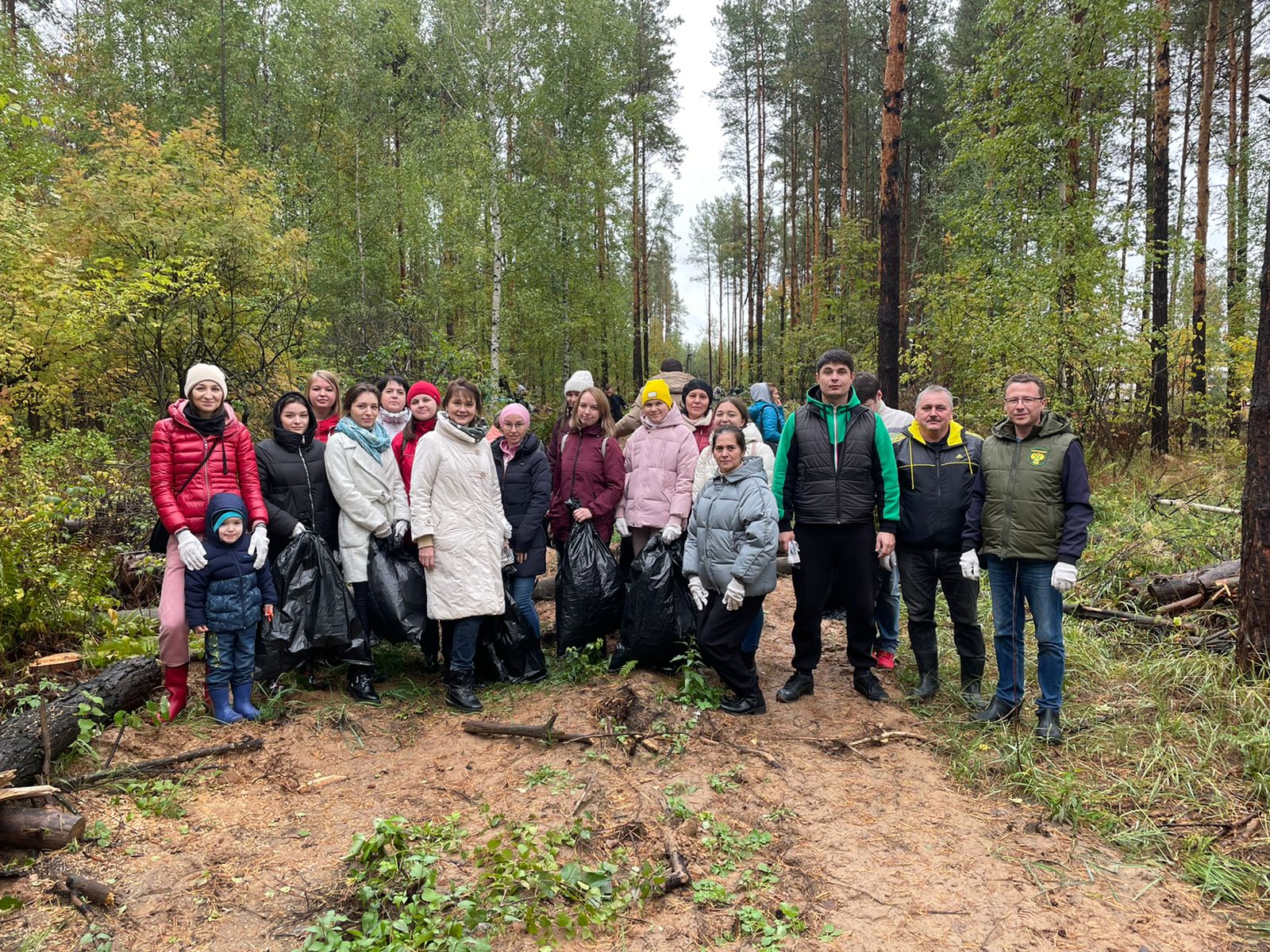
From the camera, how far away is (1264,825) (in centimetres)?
299

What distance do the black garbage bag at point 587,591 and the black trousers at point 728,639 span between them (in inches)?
30.0

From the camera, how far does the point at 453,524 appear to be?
4.24 meters

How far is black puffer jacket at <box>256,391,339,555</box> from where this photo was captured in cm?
433

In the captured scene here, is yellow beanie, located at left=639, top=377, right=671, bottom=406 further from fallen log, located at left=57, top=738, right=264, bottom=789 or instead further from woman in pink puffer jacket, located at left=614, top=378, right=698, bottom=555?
fallen log, located at left=57, top=738, right=264, bottom=789

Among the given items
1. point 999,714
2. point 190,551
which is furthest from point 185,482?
point 999,714

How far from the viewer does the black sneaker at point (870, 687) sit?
4508mm

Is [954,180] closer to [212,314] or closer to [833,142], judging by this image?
[833,142]

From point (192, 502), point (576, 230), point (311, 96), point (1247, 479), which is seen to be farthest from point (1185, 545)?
point (311, 96)

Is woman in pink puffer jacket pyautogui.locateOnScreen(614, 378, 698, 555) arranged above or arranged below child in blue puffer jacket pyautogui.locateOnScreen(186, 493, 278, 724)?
above

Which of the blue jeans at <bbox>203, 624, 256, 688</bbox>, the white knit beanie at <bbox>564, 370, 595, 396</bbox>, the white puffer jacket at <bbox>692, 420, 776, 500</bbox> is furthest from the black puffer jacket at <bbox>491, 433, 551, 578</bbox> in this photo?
the blue jeans at <bbox>203, 624, 256, 688</bbox>

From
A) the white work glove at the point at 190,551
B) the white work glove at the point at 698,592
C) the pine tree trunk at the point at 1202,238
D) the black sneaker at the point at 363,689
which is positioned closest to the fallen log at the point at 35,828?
the white work glove at the point at 190,551

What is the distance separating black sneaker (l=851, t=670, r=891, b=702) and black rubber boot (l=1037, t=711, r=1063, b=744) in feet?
2.97

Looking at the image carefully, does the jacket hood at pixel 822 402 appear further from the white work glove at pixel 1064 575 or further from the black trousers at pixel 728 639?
the white work glove at pixel 1064 575

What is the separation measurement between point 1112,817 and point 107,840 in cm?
443
